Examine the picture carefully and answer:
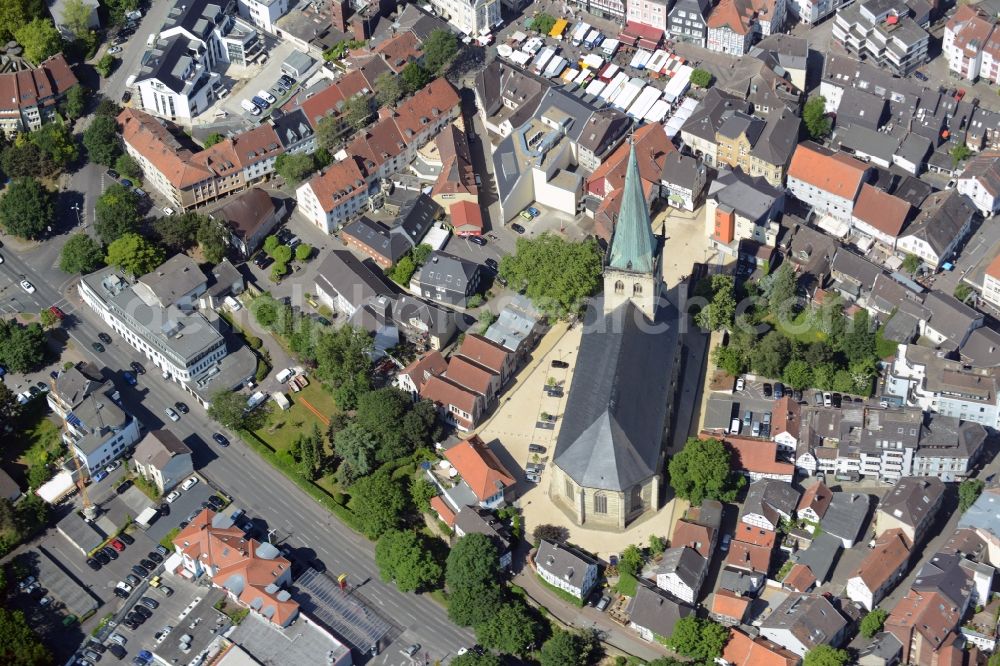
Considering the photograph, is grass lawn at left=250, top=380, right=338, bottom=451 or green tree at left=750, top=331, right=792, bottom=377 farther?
green tree at left=750, top=331, right=792, bottom=377

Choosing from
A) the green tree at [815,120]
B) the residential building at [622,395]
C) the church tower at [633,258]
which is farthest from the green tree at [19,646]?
the green tree at [815,120]

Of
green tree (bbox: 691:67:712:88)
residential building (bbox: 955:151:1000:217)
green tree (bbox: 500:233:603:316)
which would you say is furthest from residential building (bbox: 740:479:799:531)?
green tree (bbox: 691:67:712:88)

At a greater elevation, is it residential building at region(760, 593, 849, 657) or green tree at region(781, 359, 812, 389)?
green tree at region(781, 359, 812, 389)

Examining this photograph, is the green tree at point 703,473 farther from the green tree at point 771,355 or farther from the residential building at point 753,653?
the residential building at point 753,653

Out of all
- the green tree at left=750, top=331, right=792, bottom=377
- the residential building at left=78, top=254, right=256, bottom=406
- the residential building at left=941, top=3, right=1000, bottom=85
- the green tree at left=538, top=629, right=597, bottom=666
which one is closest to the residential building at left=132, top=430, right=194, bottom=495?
the residential building at left=78, top=254, right=256, bottom=406

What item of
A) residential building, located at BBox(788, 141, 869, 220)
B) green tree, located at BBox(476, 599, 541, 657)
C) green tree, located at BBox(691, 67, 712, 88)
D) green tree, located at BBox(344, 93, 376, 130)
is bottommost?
green tree, located at BBox(476, 599, 541, 657)

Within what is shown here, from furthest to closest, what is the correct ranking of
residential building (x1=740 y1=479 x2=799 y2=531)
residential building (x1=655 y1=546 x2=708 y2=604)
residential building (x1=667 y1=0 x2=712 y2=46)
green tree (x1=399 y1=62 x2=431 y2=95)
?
residential building (x1=667 y1=0 x2=712 y2=46)
green tree (x1=399 y1=62 x2=431 y2=95)
residential building (x1=740 y1=479 x2=799 y2=531)
residential building (x1=655 y1=546 x2=708 y2=604)

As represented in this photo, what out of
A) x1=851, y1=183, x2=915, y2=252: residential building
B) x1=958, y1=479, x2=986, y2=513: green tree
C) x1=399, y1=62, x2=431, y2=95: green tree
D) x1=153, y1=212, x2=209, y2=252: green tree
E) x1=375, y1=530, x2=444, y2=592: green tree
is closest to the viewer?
x1=375, y1=530, x2=444, y2=592: green tree

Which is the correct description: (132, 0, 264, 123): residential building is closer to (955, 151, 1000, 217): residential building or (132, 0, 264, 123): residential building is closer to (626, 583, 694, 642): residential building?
(626, 583, 694, 642): residential building
